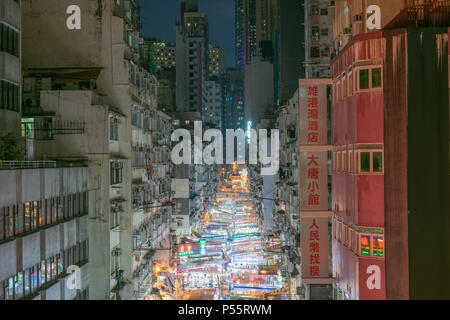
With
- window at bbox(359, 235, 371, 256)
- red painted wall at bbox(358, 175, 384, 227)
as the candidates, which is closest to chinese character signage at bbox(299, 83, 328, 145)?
red painted wall at bbox(358, 175, 384, 227)

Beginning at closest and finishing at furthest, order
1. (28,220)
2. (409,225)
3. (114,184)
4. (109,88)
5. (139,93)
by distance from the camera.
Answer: (409,225) < (28,220) < (114,184) < (109,88) < (139,93)

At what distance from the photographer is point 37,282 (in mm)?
18594

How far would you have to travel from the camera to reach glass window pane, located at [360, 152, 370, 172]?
16031mm

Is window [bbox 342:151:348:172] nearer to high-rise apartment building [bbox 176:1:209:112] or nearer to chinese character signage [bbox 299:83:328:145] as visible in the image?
chinese character signage [bbox 299:83:328:145]

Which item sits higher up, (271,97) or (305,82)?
(271,97)

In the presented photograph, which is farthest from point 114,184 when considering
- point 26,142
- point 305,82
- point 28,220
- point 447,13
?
point 447,13

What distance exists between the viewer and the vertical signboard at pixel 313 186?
20656mm

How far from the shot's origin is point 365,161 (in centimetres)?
1611

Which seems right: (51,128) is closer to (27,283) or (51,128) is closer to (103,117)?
(103,117)

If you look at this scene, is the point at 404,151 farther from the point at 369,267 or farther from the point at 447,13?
the point at 447,13

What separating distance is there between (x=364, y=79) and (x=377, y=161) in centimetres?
332

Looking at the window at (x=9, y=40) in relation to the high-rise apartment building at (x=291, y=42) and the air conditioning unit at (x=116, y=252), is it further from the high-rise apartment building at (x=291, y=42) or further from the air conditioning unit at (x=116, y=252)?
the high-rise apartment building at (x=291, y=42)

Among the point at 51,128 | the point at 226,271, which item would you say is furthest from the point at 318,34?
the point at 51,128

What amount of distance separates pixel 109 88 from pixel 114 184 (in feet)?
25.3
